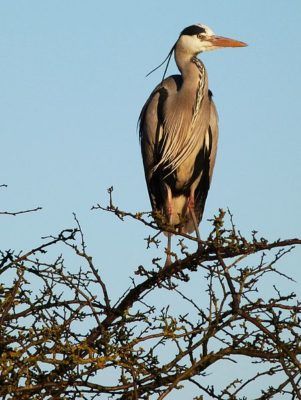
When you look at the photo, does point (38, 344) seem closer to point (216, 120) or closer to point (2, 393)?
point (2, 393)

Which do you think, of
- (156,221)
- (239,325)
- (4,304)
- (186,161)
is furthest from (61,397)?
(186,161)

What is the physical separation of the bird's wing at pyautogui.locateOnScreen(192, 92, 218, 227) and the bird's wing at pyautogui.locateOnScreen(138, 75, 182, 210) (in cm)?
32

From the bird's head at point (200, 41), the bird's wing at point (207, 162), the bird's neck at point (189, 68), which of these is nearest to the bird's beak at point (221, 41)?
the bird's head at point (200, 41)

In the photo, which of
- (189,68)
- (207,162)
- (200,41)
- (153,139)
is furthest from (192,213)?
(200,41)

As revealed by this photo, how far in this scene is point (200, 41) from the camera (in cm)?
675

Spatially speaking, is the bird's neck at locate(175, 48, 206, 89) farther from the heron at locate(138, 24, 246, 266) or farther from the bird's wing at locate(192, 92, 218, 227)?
the bird's wing at locate(192, 92, 218, 227)

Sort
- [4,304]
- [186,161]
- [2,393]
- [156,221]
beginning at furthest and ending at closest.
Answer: [186,161]
[156,221]
[4,304]
[2,393]

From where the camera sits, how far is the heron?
6391mm

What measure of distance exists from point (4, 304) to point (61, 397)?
0.42 m

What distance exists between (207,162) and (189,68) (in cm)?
69

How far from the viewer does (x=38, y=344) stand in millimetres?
3213

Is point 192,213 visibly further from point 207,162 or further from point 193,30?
point 193,30

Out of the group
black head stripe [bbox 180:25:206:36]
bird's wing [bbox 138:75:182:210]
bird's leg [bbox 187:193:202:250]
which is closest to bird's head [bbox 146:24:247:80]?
black head stripe [bbox 180:25:206:36]

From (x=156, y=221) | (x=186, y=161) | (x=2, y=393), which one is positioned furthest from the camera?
(x=186, y=161)
